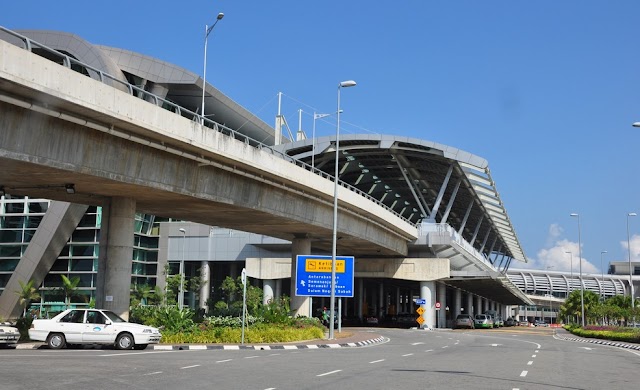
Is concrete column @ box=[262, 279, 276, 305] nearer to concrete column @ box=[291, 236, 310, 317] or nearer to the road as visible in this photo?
concrete column @ box=[291, 236, 310, 317]

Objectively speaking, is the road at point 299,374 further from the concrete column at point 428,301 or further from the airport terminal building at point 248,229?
the concrete column at point 428,301

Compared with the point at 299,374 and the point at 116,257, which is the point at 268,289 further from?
the point at 299,374

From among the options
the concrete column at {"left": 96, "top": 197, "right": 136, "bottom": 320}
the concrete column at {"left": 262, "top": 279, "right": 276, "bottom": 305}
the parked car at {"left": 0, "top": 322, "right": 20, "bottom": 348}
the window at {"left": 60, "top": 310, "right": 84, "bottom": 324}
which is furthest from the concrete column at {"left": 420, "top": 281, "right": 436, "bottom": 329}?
the parked car at {"left": 0, "top": 322, "right": 20, "bottom": 348}

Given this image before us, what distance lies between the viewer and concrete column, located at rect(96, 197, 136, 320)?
102ft

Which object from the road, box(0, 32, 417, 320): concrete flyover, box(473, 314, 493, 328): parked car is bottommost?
box(473, 314, 493, 328): parked car

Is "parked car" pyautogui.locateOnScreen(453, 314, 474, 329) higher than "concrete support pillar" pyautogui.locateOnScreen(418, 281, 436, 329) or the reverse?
the reverse

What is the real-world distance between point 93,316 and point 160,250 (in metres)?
51.5

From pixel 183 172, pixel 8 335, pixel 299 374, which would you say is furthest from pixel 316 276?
pixel 299 374

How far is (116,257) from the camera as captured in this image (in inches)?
1228

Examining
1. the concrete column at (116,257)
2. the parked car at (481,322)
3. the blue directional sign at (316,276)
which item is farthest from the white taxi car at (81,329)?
the parked car at (481,322)

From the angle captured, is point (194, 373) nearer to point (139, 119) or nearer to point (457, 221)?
point (139, 119)

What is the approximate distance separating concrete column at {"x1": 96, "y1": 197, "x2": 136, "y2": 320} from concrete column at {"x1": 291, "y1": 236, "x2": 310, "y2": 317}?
66.5 ft

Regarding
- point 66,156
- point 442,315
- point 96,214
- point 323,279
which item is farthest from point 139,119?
point 442,315

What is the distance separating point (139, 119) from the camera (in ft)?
81.7
